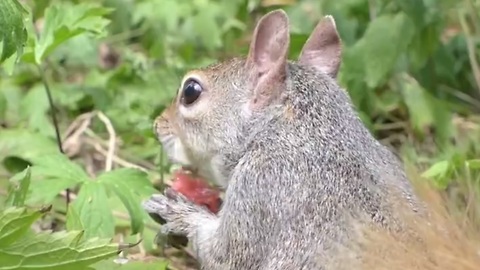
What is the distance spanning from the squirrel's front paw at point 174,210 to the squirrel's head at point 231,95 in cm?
7

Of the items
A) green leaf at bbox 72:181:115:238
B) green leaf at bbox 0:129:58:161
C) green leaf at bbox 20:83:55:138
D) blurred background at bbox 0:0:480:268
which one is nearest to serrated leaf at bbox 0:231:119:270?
green leaf at bbox 72:181:115:238

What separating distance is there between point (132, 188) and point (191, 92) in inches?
8.8

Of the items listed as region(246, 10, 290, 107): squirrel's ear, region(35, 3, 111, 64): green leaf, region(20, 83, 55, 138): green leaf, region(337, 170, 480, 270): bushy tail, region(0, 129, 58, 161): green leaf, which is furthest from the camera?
region(20, 83, 55, 138): green leaf

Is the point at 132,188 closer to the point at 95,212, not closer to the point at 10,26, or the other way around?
the point at 95,212

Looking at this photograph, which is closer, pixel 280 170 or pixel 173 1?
pixel 280 170

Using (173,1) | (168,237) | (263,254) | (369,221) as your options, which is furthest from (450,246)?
(173,1)

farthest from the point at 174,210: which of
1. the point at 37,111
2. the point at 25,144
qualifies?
the point at 37,111

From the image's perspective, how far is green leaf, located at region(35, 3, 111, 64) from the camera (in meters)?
2.17

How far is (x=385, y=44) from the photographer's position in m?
2.61

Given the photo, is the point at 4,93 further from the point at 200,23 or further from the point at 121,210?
the point at 121,210

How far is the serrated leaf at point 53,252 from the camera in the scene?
157 centimetres

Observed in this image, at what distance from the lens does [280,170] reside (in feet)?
5.89

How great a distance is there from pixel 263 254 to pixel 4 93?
1606 mm

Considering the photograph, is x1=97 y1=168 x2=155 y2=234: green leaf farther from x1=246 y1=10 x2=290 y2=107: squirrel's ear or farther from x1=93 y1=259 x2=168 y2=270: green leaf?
x1=246 y1=10 x2=290 y2=107: squirrel's ear
